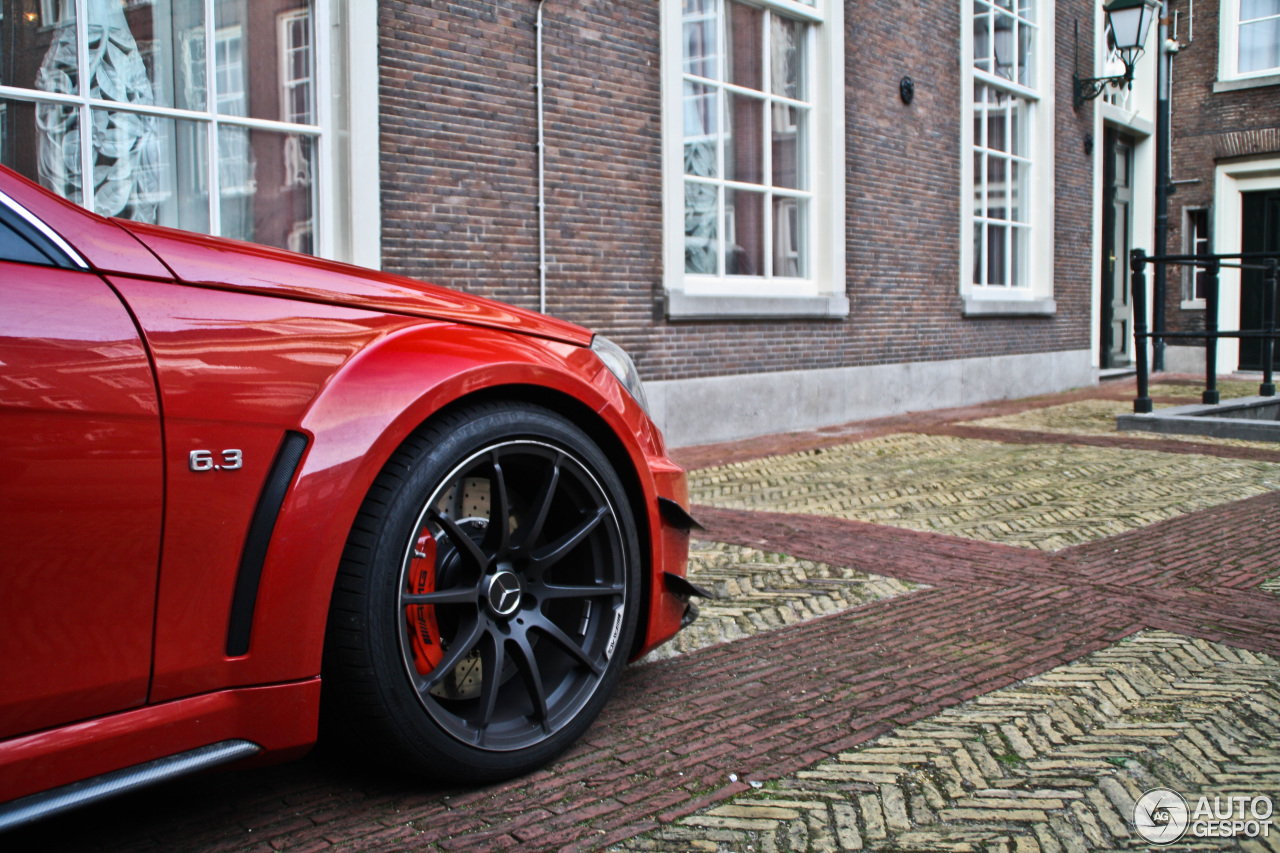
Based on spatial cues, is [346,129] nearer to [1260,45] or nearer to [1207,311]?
[1207,311]

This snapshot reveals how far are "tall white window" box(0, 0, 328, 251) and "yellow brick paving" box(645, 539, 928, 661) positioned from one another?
12.9ft

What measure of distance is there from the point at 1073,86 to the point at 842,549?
1258 centimetres

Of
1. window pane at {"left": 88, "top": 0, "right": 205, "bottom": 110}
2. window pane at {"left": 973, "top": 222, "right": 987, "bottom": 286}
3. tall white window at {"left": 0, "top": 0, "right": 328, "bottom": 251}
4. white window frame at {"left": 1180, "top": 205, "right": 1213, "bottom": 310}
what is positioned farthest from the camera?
white window frame at {"left": 1180, "top": 205, "right": 1213, "bottom": 310}

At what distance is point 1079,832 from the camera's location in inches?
88.9

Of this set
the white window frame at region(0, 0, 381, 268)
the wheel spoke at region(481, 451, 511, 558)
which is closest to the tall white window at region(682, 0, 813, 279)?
the white window frame at region(0, 0, 381, 268)

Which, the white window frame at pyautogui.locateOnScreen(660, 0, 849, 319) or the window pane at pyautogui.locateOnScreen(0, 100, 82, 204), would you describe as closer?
the window pane at pyautogui.locateOnScreen(0, 100, 82, 204)

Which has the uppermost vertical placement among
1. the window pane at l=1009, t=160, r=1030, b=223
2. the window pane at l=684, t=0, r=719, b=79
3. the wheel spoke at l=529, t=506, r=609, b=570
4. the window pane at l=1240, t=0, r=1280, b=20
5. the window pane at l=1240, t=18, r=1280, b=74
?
the window pane at l=1240, t=0, r=1280, b=20

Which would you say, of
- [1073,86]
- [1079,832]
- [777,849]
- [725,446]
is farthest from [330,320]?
[1073,86]

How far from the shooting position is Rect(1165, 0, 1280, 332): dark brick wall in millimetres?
18125

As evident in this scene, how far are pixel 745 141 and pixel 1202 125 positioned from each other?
12.0 metres

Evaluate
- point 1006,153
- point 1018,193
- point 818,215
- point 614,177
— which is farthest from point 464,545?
point 1018,193

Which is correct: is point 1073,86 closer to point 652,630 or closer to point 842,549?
point 842,549

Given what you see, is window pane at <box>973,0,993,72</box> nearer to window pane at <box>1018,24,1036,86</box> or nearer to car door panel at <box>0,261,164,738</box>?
window pane at <box>1018,24,1036,86</box>

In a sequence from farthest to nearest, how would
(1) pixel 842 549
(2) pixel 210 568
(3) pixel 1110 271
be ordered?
(3) pixel 1110 271 < (1) pixel 842 549 < (2) pixel 210 568
